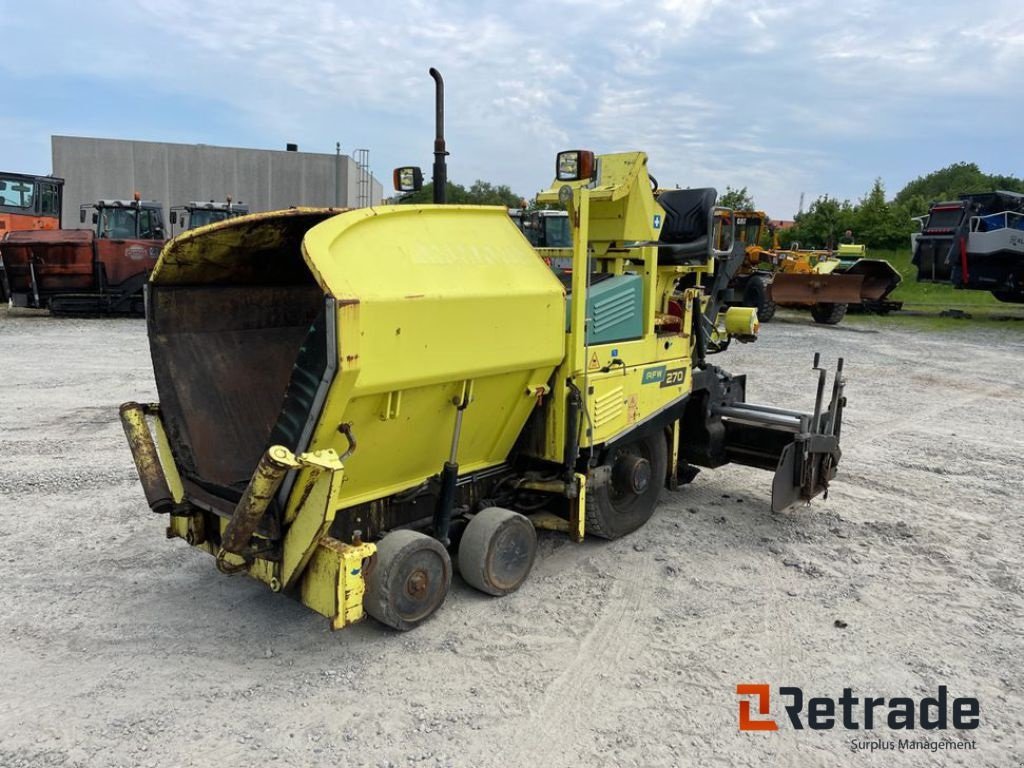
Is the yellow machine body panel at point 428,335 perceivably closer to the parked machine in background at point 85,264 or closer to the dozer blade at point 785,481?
the dozer blade at point 785,481

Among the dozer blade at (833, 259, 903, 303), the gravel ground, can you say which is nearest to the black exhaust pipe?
the gravel ground

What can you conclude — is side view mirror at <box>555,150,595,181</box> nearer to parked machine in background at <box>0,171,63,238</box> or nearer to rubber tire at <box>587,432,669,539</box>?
rubber tire at <box>587,432,669,539</box>

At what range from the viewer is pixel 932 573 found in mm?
4582

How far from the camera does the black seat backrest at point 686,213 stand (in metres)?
5.19

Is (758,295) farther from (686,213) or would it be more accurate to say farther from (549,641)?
(549,641)

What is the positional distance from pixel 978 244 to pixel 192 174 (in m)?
27.9

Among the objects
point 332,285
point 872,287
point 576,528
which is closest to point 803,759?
point 576,528

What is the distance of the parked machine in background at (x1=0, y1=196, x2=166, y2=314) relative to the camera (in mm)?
15203

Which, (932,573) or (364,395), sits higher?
(364,395)

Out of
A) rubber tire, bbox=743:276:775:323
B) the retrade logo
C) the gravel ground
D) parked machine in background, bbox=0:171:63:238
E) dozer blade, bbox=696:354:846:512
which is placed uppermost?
parked machine in background, bbox=0:171:63:238

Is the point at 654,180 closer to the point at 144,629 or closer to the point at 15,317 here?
the point at 144,629

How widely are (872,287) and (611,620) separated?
1738 cm

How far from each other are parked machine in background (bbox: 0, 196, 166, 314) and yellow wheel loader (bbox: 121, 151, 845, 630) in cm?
1193

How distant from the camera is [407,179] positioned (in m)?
4.51
